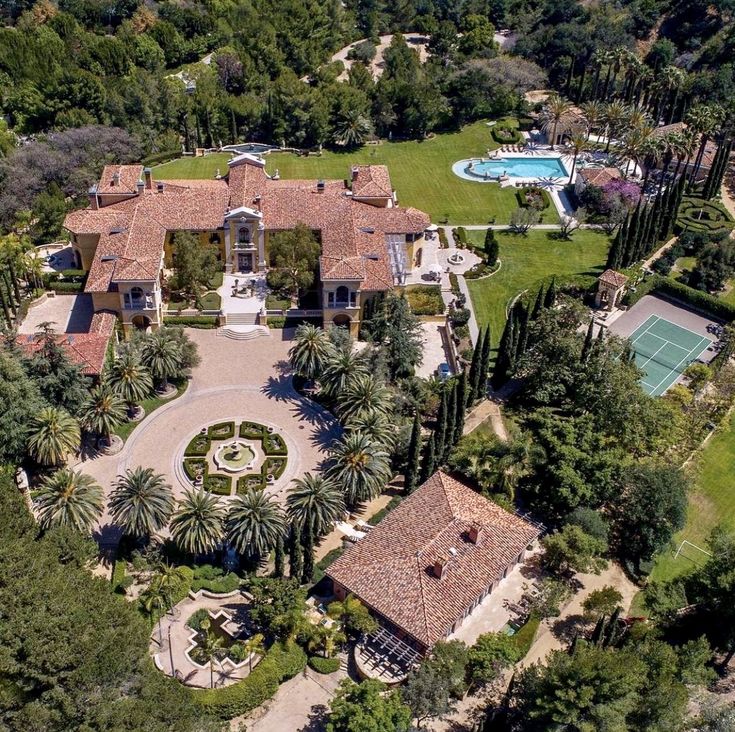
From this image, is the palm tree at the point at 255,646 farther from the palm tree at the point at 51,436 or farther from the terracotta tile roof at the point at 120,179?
the terracotta tile roof at the point at 120,179

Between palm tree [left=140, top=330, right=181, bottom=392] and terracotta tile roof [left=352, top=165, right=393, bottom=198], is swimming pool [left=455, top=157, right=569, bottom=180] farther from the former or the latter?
palm tree [left=140, top=330, right=181, bottom=392]

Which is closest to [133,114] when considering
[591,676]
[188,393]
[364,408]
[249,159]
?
[249,159]

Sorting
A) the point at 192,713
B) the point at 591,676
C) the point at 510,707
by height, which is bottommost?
the point at 510,707

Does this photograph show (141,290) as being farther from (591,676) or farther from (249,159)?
(591,676)

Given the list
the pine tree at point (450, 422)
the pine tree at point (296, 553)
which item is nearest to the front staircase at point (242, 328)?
the pine tree at point (450, 422)

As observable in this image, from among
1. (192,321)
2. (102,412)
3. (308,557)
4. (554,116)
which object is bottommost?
(192,321)

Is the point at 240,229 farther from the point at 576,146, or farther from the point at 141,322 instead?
the point at 576,146

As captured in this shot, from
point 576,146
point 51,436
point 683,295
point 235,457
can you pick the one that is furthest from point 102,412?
point 576,146
